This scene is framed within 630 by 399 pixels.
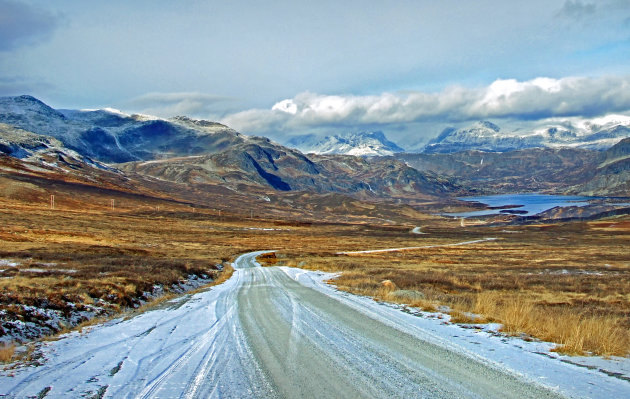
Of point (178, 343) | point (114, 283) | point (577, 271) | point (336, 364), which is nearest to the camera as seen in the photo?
point (336, 364)

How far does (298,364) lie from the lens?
940cm

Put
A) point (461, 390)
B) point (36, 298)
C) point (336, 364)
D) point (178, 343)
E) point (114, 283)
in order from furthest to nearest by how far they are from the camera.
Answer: point (114, 283) → point (36, 298) → point (178, 343) → point (336, 364) → point (461, 390)

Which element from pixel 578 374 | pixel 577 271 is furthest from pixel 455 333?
pixel 577 271

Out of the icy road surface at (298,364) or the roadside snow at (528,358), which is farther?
the icy road surface at (298,364)

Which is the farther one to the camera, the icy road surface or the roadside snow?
the icy road surface

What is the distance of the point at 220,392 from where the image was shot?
7781 millimetres

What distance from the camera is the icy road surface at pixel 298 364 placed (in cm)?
775

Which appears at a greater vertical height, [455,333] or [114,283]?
[455,333]

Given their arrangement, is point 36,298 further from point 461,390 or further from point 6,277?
point 461,390

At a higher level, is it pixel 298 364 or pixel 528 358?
pixel 528 358

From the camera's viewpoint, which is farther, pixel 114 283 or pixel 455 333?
pixel 114 283

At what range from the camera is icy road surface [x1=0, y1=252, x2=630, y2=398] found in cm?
775

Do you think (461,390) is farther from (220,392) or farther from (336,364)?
(220,392)

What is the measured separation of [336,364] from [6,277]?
2111cm
